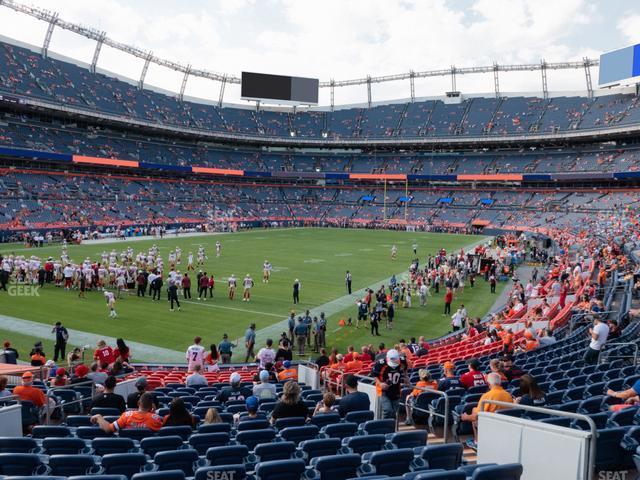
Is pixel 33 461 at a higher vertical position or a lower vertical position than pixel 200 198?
lower

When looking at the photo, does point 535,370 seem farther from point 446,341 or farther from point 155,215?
point 155,215

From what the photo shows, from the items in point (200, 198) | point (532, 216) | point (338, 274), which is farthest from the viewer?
point (200, 198)

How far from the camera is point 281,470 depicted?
4.18 meters

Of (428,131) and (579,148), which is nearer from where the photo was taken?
(579,148)

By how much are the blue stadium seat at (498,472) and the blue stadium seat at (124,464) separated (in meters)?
3.11

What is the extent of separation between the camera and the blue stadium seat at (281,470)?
4125 mm

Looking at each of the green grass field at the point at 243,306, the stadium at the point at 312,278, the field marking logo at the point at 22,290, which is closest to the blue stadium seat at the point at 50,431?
the stadium at the point at 312,278

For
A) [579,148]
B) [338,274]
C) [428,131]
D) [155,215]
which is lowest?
[338,274]

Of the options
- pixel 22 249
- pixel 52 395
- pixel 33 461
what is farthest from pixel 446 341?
pixel 22 249

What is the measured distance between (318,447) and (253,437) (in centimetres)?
94

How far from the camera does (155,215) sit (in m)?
58.8

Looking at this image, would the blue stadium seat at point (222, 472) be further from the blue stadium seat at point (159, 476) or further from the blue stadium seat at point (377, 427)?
the blue stadium seat at point (377, 427)

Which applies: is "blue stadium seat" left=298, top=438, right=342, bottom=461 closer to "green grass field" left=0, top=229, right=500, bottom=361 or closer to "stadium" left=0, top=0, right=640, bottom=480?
"stadium" left=0, top=0, right=640, bottom=480

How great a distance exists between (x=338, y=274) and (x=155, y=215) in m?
35.6
